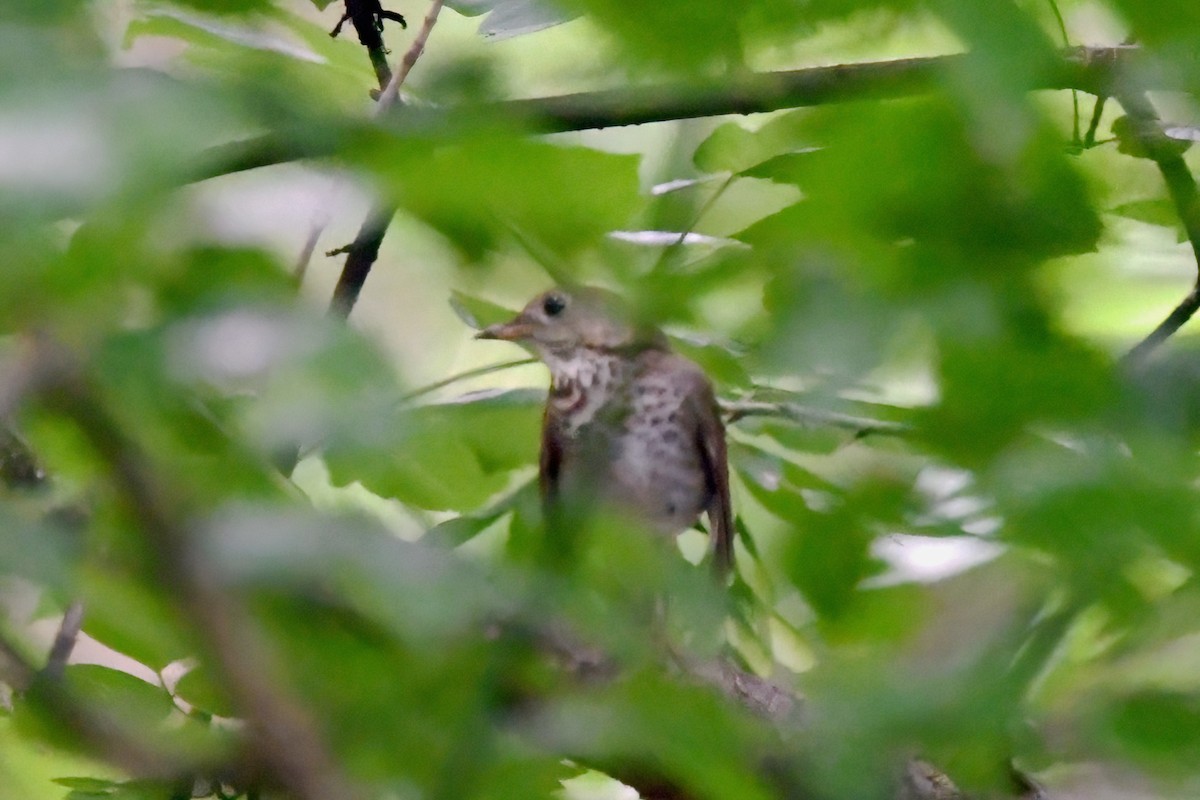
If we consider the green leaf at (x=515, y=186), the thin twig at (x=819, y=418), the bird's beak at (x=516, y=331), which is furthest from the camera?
the bird's beak at (x=516, y=331)

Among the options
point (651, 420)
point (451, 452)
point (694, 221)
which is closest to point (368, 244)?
point (451, 452)

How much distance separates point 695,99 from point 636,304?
0.18ft

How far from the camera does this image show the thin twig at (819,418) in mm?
254

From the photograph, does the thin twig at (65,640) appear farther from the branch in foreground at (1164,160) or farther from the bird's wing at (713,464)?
the bird's wing at (713,464)

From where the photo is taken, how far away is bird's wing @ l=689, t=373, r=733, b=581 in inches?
39.4

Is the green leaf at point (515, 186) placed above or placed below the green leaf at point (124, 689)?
above

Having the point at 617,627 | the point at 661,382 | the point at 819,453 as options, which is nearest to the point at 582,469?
the point at 617,627

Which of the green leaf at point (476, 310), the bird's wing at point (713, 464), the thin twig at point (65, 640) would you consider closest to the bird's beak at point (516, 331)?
the bird's wing at point (713, 464)

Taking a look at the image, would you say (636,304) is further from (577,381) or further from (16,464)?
(577,381)

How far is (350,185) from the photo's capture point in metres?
0.16

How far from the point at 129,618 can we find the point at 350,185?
0.10m

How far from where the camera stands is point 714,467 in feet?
3.52

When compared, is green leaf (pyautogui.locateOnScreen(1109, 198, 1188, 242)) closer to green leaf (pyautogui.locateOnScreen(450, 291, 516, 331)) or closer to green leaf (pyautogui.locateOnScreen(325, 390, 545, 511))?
green leaf (pyautogui.locateOnScreen(325, 390, 545, 511))

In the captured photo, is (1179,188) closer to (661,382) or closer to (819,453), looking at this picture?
(819,453)
